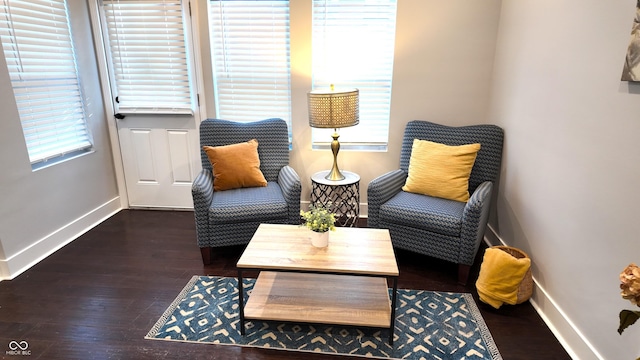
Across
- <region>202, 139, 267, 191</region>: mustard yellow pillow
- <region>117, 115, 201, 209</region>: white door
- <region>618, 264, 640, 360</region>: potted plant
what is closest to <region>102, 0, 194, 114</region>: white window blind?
<region>117, 115, 201, 209</region>: white door

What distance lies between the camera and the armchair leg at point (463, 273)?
7.93 ft

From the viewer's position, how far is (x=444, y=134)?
300 centimetres

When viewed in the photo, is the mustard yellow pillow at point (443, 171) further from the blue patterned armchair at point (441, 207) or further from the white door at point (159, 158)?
the white door at point (159, 158)

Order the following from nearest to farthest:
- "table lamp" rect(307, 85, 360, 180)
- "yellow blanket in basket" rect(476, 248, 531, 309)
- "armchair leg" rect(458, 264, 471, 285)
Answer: "yellow blanket in basket" rect(476, 248, 531, 309) < "armchair leg" rect(458, 264, 471, 285) < "table lamp" rect(307, 85, 360, 180)

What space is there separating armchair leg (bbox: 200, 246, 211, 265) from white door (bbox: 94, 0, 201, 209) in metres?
1.16

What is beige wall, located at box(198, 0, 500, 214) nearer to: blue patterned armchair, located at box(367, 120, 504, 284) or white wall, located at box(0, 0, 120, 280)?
blue patterned armchair, located at box(367, 120, 504, 284)

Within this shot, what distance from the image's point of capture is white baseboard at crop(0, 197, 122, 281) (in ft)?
8.26

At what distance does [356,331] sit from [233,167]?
1.58m

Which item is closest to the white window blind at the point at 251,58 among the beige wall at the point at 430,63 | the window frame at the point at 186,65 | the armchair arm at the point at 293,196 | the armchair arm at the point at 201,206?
the beige wall at the point at 430,63

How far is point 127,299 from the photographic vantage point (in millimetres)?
2291

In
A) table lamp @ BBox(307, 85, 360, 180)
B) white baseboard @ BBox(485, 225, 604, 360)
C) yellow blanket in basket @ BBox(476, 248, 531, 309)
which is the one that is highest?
table lamp @ BBox(307, 85, 360, 180)

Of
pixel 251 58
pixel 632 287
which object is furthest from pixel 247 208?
pixel 632 287

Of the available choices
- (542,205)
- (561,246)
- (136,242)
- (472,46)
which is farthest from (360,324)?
(472,46)

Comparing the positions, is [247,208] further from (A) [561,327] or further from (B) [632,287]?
(B) [632,287]
